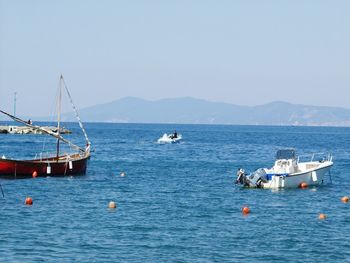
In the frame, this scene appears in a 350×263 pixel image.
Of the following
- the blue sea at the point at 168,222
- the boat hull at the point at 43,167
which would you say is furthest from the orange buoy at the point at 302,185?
the boat hull at the point at 43,167

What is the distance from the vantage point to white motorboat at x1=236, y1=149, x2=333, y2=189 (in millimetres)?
68438

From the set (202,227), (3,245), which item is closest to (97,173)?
(202,227)

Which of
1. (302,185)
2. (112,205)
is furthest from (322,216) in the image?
(302,185)

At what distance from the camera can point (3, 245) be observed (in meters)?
39.4

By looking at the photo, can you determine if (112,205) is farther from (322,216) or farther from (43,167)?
(43,167)

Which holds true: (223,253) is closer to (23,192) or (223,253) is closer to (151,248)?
(151,248)

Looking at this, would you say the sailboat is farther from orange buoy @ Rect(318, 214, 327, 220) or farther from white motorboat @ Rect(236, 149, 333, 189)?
orange buoy @ Rect(318, 214, 327, 220)

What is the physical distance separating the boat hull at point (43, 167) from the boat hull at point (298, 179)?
2178 cm

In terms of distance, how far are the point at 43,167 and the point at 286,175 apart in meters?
24.9

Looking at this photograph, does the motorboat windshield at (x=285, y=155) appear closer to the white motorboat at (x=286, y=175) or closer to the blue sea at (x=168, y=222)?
the white motorboat at (x=286, y=175)

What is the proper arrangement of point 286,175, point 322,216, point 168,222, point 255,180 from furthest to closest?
point 255,180 → point 286,175 → point 322,216 → point 168,222

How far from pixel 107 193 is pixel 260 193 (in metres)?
13.4

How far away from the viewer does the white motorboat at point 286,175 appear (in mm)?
68438

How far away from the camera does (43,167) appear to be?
249ft
